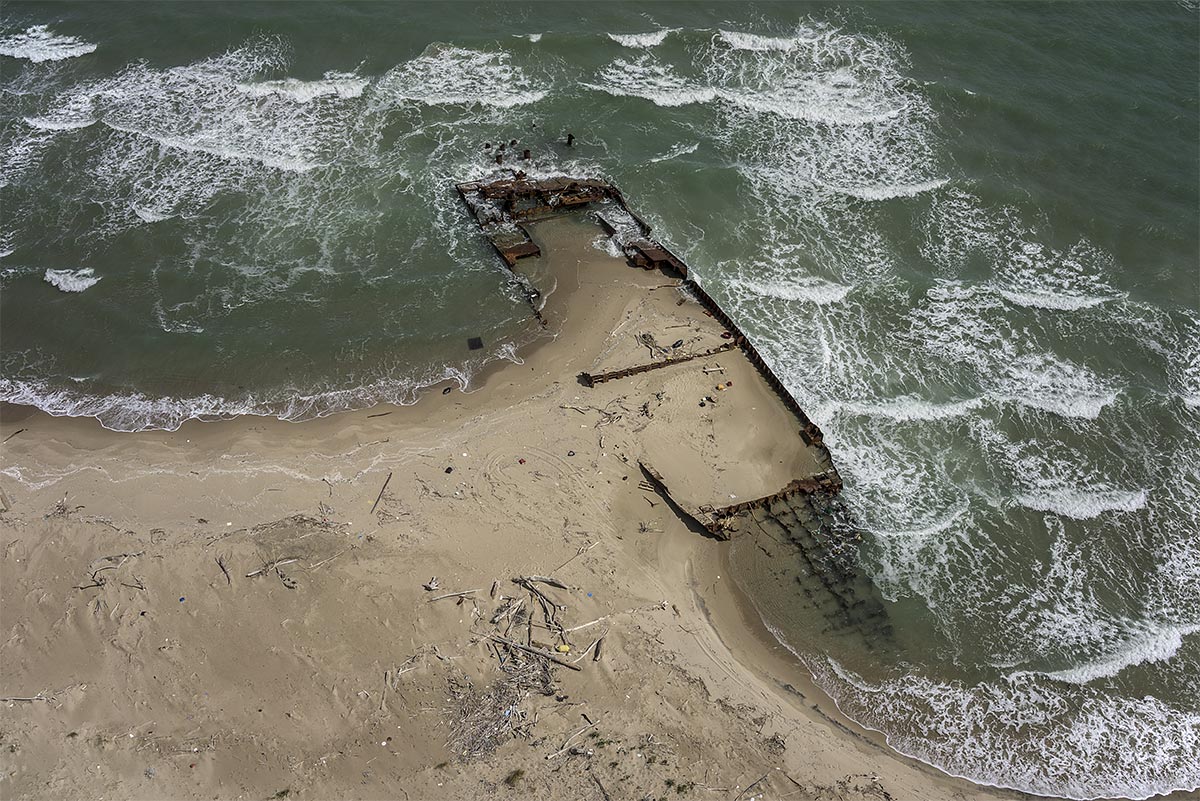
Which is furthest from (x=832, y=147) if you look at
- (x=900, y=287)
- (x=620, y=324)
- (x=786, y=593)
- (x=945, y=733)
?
(x=945, y=733)

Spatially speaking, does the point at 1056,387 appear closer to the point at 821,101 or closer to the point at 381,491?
the point at 821,101

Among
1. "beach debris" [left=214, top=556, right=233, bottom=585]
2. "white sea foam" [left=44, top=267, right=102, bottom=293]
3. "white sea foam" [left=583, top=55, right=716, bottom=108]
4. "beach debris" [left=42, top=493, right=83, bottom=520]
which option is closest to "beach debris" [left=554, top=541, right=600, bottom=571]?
"beach debris" [left=214, top=556, right=233, bottom=585]

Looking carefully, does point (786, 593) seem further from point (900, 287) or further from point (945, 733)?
point (900, 287)

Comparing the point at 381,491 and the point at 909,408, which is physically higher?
the point at 909,408

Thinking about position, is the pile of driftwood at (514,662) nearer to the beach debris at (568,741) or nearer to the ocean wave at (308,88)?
the beach debris at (568,741)

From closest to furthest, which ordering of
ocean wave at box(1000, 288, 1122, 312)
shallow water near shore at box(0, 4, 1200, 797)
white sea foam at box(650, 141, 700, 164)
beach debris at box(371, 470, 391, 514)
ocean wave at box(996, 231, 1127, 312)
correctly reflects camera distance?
shallow water near shore at box(0, 4, 1200, 797) < beach debris at box(371, 470, 391, 514) < ocean wave at box(1000, 288, 1122, 312) < ocean wave at box(996, 231, 1127, 312) < white sea foam at box(650, 141, 700, 164)

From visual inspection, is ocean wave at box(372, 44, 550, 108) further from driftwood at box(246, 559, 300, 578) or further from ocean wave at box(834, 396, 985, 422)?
driftwood at box(246, 559, 300, 578)

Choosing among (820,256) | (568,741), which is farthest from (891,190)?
(568,741)
